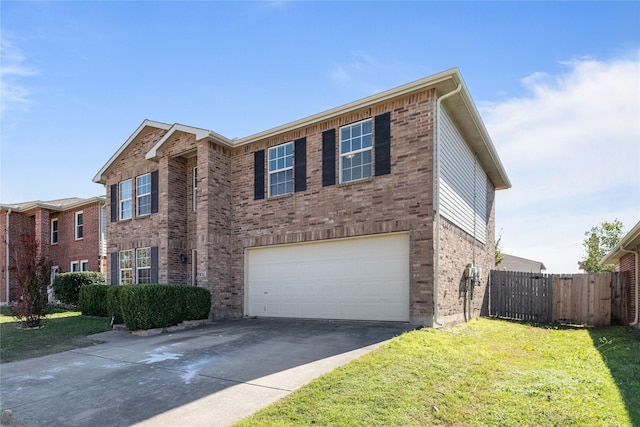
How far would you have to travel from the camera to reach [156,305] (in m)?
11.6

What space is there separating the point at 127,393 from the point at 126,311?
6.39 metres

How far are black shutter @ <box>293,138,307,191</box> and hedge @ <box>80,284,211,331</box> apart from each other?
462 cm

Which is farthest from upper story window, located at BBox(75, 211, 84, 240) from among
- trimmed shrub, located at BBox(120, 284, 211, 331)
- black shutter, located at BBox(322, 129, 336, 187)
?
black shutter, located at BBox(322, 129, 336, 187)

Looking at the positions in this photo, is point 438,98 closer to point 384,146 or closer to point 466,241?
point 384,146

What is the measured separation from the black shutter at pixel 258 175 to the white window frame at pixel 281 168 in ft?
1.02

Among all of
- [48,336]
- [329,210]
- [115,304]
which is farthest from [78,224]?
[329,210]

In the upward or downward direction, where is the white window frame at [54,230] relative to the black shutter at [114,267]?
upward

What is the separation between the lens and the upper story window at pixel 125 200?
17.4 meters

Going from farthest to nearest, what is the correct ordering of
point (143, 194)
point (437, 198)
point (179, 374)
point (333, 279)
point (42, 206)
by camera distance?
point (42, 206) < point (143, 194) < point (333, 279) < point (437, 198) < point (179, 374)

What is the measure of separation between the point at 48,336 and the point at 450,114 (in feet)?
43.5

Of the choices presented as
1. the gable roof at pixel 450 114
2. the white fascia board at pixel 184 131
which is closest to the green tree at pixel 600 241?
the gable roof at pixel 450 114

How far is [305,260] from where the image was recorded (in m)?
12.5

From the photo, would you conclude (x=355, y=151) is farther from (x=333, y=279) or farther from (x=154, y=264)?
(x=154, y=264)

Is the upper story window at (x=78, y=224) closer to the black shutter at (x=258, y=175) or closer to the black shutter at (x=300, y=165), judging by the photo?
the black shutter at (x=258, y=175)
